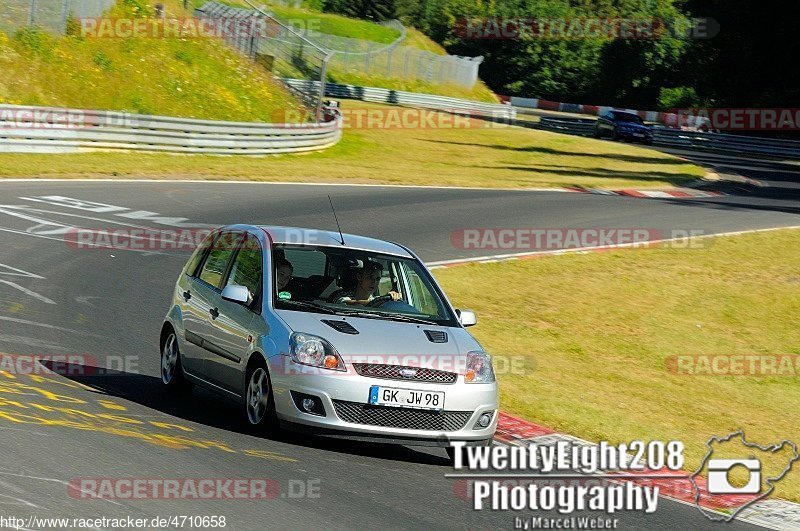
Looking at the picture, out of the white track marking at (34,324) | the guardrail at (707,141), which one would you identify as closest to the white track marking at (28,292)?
the white track marking at (34,324)

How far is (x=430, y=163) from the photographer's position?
4191 centimetres

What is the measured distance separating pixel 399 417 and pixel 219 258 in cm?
265

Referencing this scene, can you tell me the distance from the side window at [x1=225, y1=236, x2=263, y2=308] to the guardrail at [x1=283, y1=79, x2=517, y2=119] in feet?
185

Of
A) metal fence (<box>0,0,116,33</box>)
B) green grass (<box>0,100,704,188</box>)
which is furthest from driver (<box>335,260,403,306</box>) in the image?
metal fence (<box>0,0,116,33</box>)

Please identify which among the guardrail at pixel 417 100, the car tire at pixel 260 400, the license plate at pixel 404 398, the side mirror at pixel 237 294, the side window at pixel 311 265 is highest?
the side window at pixel 311 265

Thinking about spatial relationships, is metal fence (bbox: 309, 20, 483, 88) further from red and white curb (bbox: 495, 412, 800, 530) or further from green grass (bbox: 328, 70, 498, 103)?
red and white curb (bbox: 495, 412, 800, 530)

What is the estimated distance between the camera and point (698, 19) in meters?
70.1

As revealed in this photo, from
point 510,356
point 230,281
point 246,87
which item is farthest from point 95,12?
point 230,281

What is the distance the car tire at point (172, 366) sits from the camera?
417 inches

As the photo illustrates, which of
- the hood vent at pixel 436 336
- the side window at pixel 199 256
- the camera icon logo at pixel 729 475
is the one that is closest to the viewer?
the hood vent at pixel 436 336

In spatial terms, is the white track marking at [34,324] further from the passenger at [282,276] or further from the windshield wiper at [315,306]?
the windshield wiper at [315,306]

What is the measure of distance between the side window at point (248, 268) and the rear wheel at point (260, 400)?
690 mm

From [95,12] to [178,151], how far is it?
28.8ft

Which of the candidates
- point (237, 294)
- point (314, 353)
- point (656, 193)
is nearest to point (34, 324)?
point (237, 294)
